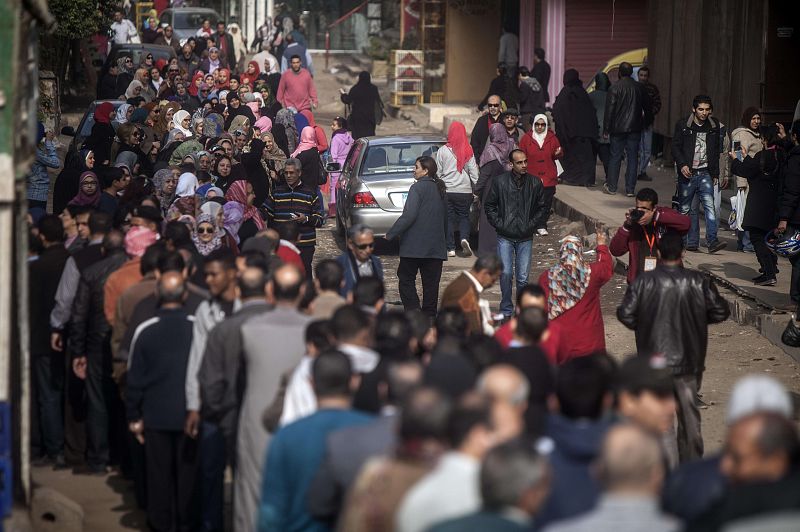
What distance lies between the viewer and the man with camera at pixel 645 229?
11281 millimetres

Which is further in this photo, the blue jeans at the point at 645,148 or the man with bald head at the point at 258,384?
the blue jeans at the point at 645,148

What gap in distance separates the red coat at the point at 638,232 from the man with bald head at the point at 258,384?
441cm

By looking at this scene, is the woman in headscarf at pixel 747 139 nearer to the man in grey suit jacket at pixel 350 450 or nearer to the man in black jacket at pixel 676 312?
the man in black jacket at pixel 676 312

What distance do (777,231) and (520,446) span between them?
8998 millimetres

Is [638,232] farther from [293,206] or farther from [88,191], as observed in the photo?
[88,191]

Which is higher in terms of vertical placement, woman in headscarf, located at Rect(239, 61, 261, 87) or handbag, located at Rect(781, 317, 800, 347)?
woman in headscarf, located at Rect(239, 61, 261, 87)

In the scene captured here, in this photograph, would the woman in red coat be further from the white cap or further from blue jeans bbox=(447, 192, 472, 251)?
the white cap

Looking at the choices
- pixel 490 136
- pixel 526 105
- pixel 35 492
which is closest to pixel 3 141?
pixel 35 492

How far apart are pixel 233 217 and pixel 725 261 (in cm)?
588

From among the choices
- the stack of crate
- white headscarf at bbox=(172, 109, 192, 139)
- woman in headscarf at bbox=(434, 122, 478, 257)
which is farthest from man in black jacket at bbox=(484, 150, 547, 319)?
the stack of crate

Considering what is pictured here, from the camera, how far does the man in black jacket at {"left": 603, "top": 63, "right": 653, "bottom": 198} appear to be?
65.3 feet

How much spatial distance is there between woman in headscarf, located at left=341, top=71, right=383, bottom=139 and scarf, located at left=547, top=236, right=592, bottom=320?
46.8 ft

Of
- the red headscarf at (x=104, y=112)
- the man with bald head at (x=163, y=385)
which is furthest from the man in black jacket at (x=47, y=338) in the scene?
the red headscarf at (x=104, y=112)

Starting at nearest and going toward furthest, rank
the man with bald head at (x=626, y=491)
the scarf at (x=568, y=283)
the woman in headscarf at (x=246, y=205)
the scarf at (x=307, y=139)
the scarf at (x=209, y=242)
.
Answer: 1. the man with bald head at (x=626, y=491)
2. the scarf at (x=568, y=283)
3. the scarf at (x=209, y=242)
4. the woman in headscarf at (x=246, y=205)
5. the scarf at (x=307, y=139)
